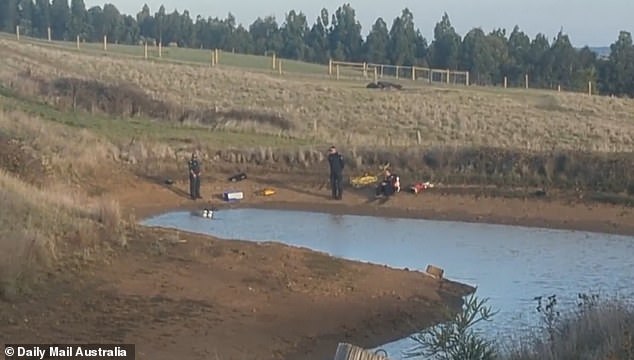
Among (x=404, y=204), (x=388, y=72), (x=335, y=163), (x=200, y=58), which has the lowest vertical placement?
(x=404, y=204)

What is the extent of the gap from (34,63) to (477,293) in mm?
51163

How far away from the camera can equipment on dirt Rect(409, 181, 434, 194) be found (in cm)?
3462

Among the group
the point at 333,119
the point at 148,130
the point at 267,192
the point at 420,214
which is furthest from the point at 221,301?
the point at 333,119

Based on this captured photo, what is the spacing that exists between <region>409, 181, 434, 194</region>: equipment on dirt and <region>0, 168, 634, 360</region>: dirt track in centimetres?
1242

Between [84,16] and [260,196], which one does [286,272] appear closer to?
[260,196]

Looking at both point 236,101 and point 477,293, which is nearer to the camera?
point 477,293

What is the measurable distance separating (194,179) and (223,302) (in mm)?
16769

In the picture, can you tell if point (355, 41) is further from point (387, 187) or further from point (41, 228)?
point (41, 228)

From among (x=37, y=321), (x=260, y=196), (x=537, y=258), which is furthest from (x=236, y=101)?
(x=37, y=321)

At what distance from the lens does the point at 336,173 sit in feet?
112

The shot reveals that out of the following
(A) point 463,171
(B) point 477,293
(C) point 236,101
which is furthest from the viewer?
(C) point 236,101

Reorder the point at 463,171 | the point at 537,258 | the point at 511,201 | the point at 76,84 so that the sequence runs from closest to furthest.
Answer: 1. the point at 537,258
2. the point at 511,201
3. the point at 463,171
4. the point at 76,84

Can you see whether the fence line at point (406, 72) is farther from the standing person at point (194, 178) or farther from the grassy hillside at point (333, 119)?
the standing person at point (194, 178)

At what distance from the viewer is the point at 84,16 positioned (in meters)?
143
